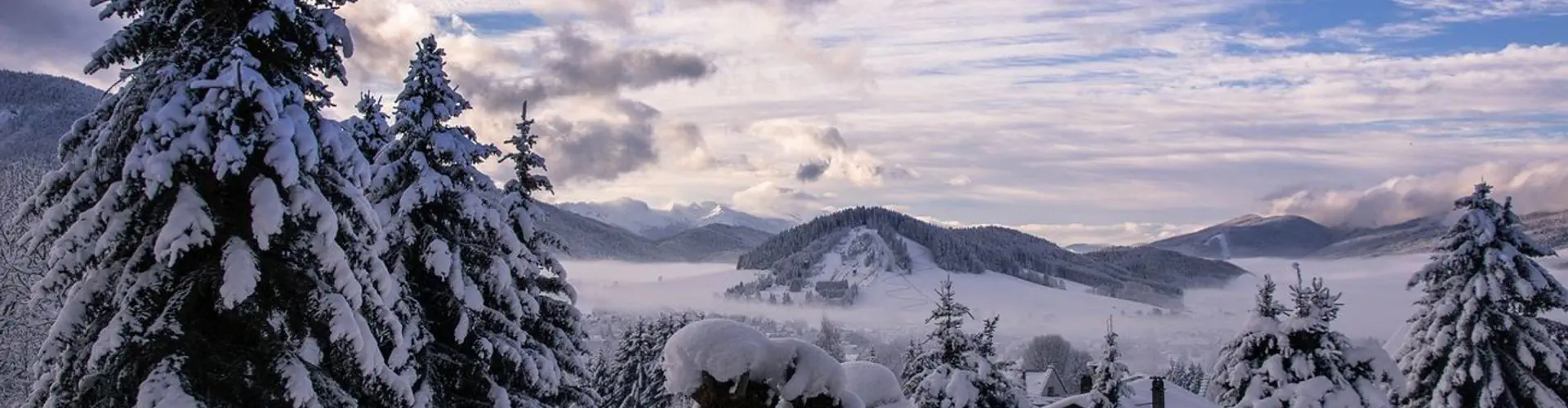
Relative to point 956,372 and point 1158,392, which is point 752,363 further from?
point 1158,392

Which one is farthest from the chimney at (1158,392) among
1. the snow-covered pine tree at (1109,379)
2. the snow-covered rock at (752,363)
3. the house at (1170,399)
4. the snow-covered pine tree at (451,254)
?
the snow-covered rock at (752,363)

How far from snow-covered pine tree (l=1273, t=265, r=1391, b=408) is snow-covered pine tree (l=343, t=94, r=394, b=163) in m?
17.3

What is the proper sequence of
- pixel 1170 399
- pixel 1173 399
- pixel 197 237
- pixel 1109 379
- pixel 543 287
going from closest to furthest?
pixel 197 237 → pixel 543 287 → pixel 1109 379 → pixel 1170 399 → pixel 1173 399

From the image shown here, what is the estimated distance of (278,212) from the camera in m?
9.70

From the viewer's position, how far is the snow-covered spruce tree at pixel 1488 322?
22.3 m

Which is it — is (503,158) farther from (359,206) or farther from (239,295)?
(239,295)

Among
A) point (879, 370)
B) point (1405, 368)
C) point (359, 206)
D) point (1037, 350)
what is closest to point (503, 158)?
point (359, 206)

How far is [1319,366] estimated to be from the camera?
20.6m

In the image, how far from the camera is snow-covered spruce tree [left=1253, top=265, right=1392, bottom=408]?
20047 millimetres

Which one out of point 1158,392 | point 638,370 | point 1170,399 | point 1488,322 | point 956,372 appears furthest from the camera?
point 638,370

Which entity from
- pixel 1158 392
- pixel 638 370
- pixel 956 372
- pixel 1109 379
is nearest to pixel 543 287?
pixel 956 372

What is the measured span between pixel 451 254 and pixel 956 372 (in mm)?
12608

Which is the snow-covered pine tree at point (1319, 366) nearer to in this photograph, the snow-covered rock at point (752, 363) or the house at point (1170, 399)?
the snow-covered rock at point (752, 363)

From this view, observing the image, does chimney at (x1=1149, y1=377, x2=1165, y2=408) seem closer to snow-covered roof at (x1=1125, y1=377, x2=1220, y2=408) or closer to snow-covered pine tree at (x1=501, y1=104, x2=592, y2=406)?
snow-covered roof at (x1=1125, y1=377, x2=1220, y2=408)
